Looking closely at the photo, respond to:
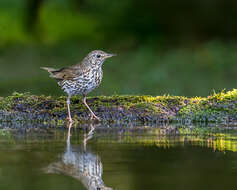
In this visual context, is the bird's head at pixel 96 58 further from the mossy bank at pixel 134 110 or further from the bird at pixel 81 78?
the mossy bank at pixel 134 110

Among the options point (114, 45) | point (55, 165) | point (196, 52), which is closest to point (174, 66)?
point (196, 52)

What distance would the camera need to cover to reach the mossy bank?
35.4 ft

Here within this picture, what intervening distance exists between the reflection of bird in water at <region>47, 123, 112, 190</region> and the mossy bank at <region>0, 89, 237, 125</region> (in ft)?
6.91

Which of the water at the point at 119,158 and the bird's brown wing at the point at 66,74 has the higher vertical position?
the bird's brown wing at the point at 66,74

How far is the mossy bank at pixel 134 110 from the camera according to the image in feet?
35.4

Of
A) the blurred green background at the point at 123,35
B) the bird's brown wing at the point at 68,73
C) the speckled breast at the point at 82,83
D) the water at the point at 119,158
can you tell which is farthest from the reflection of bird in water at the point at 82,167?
the blurred green background at the point at 123,35

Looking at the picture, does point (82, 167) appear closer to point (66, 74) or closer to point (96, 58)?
point (66, 74)

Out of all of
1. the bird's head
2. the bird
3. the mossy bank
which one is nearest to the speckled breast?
the bird

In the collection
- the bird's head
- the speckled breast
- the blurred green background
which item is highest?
the blurred green background

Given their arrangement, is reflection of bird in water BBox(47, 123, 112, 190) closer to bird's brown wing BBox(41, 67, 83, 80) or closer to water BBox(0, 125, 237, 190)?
water BBox(0, 125, 237, 190)

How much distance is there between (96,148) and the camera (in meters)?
8.85

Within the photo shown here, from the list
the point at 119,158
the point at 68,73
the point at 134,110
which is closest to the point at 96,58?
the point at 68,73

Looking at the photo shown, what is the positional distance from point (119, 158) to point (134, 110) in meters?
2.61

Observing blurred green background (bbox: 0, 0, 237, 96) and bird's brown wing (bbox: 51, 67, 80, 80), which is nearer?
bird's brown wing (bbox: 51, 67, 80, 80)
